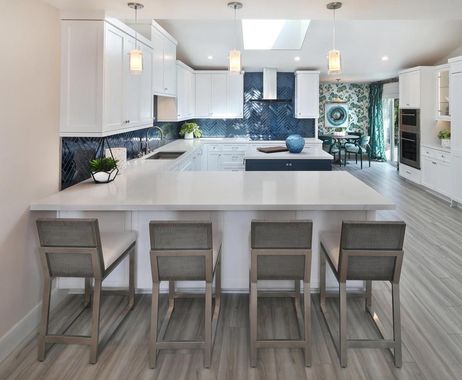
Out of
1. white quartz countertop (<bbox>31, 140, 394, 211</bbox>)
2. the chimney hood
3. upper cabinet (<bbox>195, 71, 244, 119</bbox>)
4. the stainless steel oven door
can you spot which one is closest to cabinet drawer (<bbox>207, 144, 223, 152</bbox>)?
upper cabinet (<bbox>195, 71, 244, 119</bbox>)

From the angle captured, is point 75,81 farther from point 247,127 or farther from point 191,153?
point 247,127

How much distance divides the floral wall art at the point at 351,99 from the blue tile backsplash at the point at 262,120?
3.10 metres

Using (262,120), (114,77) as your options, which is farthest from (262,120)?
(114,77)

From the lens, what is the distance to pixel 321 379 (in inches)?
78.7

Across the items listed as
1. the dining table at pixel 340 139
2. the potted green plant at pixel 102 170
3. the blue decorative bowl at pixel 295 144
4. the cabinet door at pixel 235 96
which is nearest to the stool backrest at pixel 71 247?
the potted green plant at pixel 102 170

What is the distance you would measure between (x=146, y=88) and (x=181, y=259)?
8.25 ft

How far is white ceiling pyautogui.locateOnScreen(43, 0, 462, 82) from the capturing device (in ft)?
9.14

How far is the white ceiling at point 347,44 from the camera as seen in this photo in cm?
592

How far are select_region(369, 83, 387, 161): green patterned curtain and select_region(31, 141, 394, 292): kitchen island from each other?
28.0 ft

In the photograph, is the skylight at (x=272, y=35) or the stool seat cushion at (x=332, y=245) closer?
the stool seat cushion at (x=332, y=245)

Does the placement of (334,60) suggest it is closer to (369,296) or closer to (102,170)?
(369,296)

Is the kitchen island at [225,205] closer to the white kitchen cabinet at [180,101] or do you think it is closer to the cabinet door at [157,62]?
the cabinet door at [157,62]

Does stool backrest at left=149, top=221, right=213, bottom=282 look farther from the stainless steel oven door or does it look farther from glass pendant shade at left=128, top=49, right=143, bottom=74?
the stainless steel oven door

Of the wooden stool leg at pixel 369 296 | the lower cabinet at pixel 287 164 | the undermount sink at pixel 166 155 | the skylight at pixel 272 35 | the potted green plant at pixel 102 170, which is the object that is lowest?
the wooden stool leg at pixel 369 296
